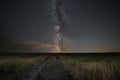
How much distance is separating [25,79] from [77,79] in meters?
3.60

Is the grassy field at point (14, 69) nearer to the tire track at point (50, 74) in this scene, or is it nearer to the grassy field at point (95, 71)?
the tire track at point (50, 74)

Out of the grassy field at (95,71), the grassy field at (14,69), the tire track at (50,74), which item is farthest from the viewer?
the grassy field at (14,69)

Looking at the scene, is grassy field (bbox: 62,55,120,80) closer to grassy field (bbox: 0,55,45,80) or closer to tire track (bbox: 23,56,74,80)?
tire track (bbox: 23,56,74,80)

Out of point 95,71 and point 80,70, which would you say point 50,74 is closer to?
point 80,70

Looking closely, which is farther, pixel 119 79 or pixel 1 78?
pixel 1 78

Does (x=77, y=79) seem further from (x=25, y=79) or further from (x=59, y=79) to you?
(x=25, y=79)

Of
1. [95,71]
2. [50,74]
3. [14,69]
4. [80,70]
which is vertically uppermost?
[14,69]

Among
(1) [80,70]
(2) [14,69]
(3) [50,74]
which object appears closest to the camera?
(3) [50,74]

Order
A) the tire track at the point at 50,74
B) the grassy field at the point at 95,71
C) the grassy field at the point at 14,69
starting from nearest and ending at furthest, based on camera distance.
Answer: the grassy field at the point at 95,71 → the tire track at the point at 50,74 → the grassy field at the point at 14,69

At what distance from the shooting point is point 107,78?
14828 mm

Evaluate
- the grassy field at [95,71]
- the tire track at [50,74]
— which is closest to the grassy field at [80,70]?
the grassy field at [95,71]

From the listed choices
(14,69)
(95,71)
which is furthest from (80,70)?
(14,69)

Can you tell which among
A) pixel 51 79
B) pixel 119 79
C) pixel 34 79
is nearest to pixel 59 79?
pixel 51 79

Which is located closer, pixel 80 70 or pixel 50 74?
pixel 50 74
